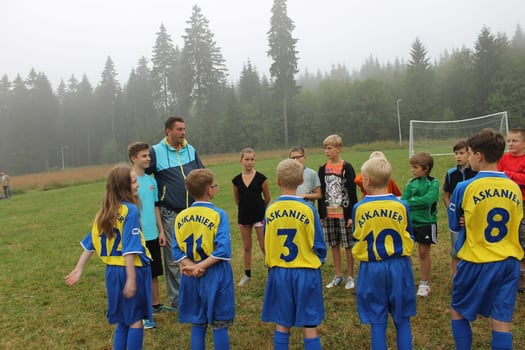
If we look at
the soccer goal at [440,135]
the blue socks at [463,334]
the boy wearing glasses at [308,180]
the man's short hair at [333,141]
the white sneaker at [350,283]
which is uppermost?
the soccer goal at [440,135]

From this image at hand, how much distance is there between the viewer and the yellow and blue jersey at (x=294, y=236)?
3084 millimetres

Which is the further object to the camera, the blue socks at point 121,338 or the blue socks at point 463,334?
the blue socks at point 121,338

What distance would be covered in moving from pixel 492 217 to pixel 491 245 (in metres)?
0.21

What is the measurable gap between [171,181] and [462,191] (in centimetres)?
308

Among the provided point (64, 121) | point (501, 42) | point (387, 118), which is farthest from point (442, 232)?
point (64, 121)

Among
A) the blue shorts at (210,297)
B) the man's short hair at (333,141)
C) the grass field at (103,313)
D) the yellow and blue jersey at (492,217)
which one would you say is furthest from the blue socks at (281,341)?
the man's short hair at (333,141)

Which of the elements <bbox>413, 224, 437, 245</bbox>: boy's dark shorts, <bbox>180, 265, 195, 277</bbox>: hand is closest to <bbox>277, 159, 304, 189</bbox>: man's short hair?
<bbox>180, 265, 195, 277</bbox>: hand

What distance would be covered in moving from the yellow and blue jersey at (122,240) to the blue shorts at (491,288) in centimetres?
255

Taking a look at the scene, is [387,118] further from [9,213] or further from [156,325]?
[156,325]

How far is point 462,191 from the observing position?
3.04 meters

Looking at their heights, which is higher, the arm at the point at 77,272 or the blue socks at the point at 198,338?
the arm at the point at 77,272

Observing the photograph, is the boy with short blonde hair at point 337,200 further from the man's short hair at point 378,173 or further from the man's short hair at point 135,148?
the man's short hair at point 135,148

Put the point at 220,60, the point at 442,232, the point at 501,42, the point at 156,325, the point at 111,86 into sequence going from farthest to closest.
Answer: the point at 111,86, the point at 501,42, the point at 220,60, the point at 442,232, the point at 156,325

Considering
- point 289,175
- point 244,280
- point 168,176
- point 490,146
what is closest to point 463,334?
point 490,146
